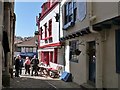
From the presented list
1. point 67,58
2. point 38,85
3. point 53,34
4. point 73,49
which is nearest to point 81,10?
point 73,49

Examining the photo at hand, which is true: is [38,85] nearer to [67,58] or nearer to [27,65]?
[67,58]

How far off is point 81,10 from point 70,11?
3.20 meters

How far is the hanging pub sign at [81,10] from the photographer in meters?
15.7

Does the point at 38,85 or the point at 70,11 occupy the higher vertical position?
the point at 70,11

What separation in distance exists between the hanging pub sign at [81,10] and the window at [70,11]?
103cm

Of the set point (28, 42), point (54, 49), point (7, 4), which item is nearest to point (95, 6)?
point (7, 4)

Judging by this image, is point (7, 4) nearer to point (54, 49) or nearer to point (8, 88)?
point (8, 88)

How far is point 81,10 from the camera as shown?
1634cm

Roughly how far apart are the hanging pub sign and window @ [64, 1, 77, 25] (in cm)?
103

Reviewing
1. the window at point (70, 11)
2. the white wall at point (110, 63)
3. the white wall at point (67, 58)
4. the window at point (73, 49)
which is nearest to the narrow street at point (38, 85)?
the window at point (73, 49)

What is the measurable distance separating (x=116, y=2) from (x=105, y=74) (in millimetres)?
2988

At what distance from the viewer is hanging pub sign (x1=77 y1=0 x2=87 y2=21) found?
15665 millimetres

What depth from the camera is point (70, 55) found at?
19.5 m

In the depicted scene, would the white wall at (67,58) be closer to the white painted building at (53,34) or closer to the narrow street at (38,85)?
the white painted building at (53,34)
